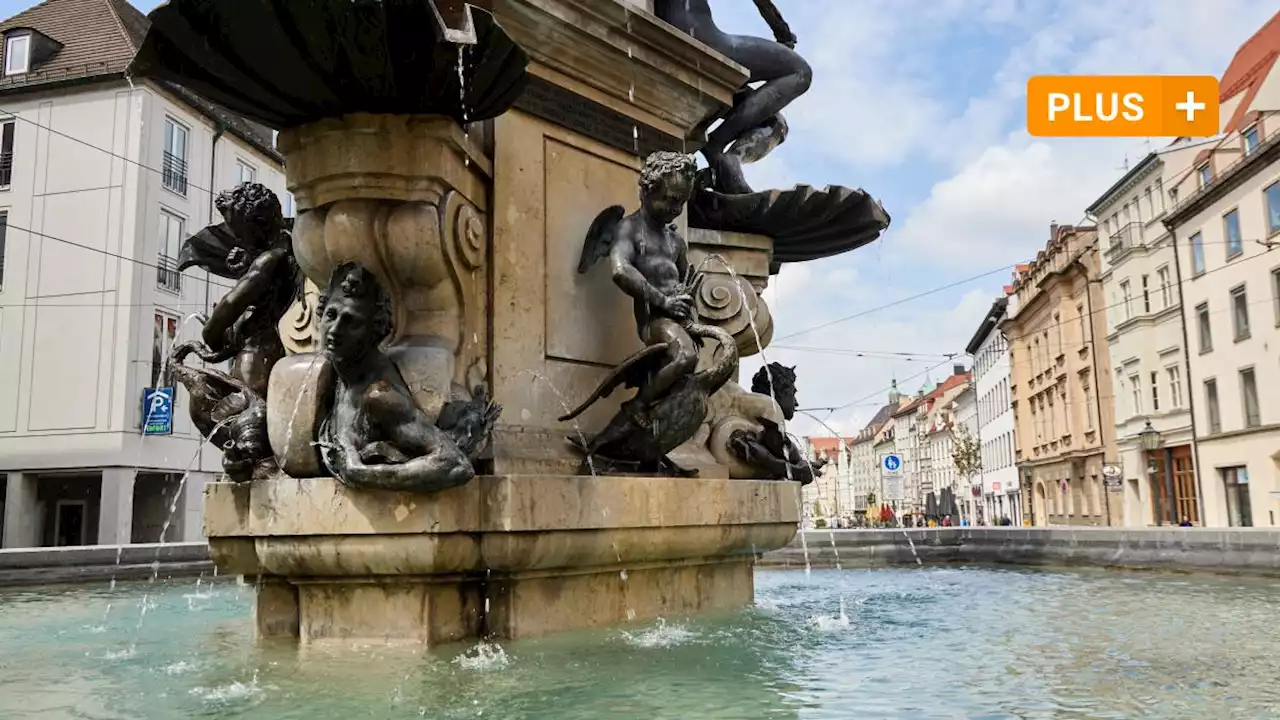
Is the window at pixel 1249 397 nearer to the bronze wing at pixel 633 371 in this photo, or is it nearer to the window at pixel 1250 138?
the window at pixel 1250 138

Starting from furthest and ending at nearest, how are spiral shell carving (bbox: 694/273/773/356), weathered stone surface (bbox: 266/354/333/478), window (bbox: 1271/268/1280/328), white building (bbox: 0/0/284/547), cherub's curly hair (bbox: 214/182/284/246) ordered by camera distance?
1. window (bbox: 1271/268/1280/328)
2. white building (bbox: 0/0/284/547)
3. spiral shell carving (bbox: 694/273/773/356)
4. cherub's curly hair (bbox: 214/182/284/246)
5. weathered stone surface (bbox: 266/354/333/478)

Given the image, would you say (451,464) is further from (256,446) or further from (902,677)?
(902,677)

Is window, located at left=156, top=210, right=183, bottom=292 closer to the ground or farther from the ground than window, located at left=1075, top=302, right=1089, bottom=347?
closer to the ground

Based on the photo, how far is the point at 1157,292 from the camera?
127 ft

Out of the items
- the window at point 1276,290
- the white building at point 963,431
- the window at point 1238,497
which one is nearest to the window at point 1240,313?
the window at point 1276,290

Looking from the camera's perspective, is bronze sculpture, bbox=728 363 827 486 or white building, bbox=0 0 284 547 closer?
bronze sculpture, bbox=728 363 827 486

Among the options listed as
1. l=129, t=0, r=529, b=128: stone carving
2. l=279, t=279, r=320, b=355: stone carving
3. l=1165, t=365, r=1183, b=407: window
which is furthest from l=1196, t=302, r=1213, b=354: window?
l=129, t=0, r=529, b=128: stone carving

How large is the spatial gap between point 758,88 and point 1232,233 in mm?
30055

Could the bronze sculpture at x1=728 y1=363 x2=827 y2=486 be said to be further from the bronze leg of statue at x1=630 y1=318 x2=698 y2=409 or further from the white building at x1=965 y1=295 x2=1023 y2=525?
the white building at x1=965 y1=295 x2=1023 y2=525

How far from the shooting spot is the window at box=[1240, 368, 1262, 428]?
31594 mm

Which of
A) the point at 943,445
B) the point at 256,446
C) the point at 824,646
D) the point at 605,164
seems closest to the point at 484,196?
the point at 605,164

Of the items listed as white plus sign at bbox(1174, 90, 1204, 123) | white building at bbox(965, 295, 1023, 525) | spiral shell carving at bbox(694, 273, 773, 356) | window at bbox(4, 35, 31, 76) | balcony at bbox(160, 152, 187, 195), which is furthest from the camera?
white building at bbox(965, 295, 1023, 525)

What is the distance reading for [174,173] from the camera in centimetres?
2766

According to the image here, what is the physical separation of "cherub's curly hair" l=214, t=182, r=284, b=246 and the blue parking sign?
21.5 metres
